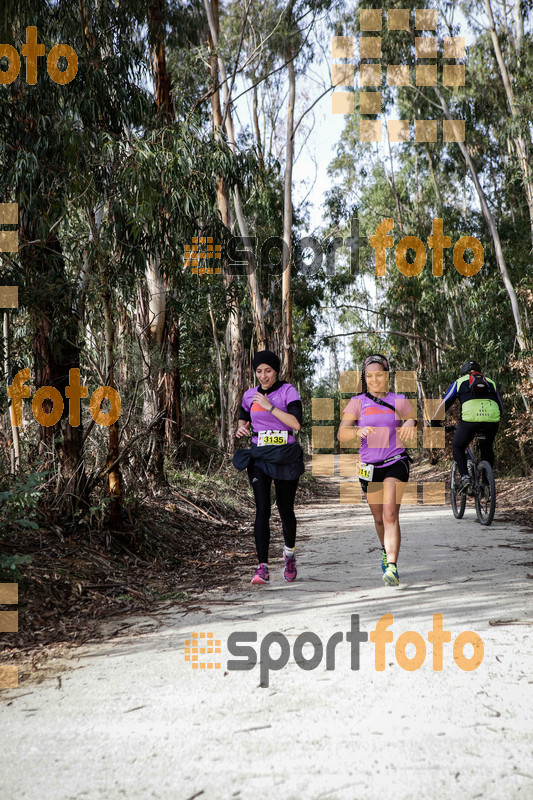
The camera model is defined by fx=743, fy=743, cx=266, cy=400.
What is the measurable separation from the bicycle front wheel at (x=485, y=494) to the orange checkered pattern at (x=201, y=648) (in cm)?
505

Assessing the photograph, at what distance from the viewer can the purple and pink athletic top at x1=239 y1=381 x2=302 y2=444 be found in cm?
549

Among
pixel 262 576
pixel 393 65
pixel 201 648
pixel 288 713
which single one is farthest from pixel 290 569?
pixel 393 65

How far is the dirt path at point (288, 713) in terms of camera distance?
2.33 meters

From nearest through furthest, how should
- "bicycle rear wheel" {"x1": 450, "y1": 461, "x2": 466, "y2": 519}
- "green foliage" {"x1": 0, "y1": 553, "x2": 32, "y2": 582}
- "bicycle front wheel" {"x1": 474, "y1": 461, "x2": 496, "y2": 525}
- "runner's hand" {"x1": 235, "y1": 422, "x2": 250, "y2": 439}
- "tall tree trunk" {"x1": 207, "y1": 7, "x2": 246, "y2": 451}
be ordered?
"green foliage" {"x1": 0, "y1": 553, "x2": 32, "y2": 582} → "runner's hand" {"x1": 235, "y1": 422, "x2": 250, "y2": 439} → "bicycle front wheel" {"x1": 474, "y1": 461, "x2": 496, "y2": 525} → "bicycle rear wheel" {"x1": 450, "y1": 461, "x2": 466, "y2": 519} → "tall tree trunk" {"x1": 207, "y1": 7, "x2": 246, "y2": 451}

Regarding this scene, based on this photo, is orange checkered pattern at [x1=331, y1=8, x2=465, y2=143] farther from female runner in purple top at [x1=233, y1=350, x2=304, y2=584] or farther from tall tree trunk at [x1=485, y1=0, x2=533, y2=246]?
female runner in purple top at [x1=233, y1=350, x2=304, y2=584]

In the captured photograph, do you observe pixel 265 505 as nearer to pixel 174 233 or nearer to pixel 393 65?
pixel 174 233

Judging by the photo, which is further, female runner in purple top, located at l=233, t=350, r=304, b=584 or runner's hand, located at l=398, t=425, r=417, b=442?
female runner in purple top, located at l=233, t=350, r=304, b=584

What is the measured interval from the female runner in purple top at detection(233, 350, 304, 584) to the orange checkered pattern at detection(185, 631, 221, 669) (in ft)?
4.69

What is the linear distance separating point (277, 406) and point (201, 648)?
2131 millimetres

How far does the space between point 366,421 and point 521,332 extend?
9665mm

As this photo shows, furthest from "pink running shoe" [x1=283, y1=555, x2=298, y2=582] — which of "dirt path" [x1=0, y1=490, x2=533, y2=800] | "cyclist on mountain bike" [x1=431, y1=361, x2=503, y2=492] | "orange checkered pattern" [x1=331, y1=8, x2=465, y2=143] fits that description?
"orange checkered pattern" [x1=331, y1=8, x2=465, y2=143]

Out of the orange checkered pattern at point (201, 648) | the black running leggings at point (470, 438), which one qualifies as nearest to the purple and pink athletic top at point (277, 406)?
the orange checkered pattern at point (201, 648)

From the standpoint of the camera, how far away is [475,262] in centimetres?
1809

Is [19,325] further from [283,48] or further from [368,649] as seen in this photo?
[283,48]
